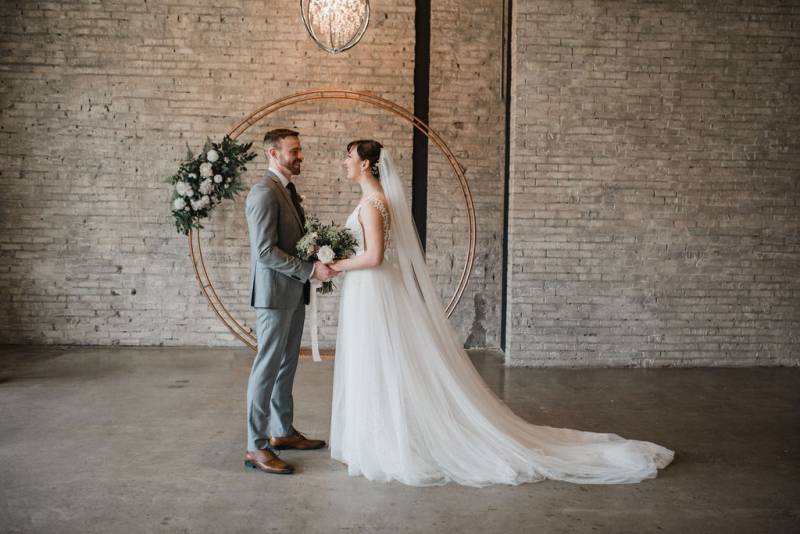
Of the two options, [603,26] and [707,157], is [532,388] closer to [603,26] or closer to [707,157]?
[707,157]

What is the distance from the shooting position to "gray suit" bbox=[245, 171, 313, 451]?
4.14 m

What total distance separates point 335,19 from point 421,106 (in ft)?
5.99

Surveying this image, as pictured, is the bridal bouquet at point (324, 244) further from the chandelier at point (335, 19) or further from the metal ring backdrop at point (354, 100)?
the metal ring backdrop at point (354, 100)

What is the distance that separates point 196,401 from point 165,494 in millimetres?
1935

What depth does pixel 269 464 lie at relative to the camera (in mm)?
4090

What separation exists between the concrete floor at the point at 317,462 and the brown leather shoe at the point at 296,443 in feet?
0.22

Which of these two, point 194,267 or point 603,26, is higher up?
point 603,26

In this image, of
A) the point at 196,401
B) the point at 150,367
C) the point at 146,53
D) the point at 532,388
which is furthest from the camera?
the point at 146,53

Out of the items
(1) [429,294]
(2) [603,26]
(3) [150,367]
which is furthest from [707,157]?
(3) [150,367]

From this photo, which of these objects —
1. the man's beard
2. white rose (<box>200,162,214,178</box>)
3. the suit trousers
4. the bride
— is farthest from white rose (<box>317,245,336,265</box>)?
white rose (<box>200,162,214,178</box>)

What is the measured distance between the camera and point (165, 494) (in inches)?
148

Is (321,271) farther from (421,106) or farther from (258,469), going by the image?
(421,106)

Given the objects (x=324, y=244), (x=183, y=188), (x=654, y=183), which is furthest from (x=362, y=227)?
(x=654, y=183)

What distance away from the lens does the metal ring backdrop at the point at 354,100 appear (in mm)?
7102
